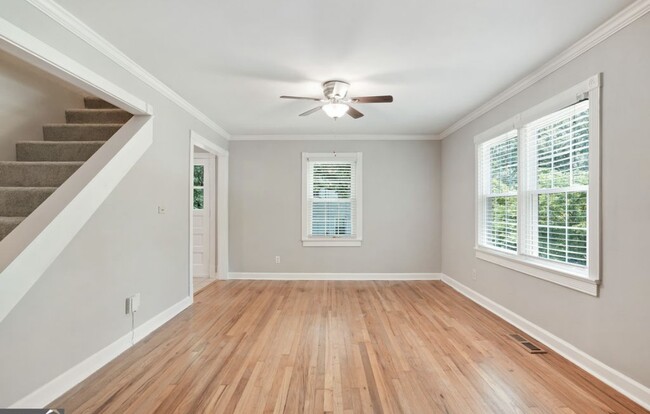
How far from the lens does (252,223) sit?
5.53 m

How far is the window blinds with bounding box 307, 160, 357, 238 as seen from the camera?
5.59 meters

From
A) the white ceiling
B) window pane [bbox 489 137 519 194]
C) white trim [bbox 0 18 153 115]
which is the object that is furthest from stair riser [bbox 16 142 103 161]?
window pane [bbox 489 137 519 194]

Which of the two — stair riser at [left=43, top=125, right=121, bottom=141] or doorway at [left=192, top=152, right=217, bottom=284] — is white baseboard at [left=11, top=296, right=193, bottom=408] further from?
doorway at [left=192, top=152, right=217, bottom=284]

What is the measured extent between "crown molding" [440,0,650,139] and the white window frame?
0.26 m

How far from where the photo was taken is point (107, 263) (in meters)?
2.56

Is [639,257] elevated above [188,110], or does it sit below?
below

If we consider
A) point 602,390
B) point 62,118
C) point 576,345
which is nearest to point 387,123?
point 576,345

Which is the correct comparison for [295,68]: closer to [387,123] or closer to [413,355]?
[387,123]

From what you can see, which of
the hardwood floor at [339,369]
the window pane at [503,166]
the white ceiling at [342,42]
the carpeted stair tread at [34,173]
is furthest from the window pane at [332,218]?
the carpeted stair tread at [34,173]

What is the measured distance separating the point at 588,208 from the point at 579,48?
4.15 ft

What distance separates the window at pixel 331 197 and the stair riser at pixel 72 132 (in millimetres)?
3102

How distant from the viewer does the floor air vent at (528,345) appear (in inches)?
106

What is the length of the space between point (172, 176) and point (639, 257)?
4210 mm

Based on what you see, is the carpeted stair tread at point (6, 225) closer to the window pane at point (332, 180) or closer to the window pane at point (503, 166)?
the window pane at point (332, 180)
